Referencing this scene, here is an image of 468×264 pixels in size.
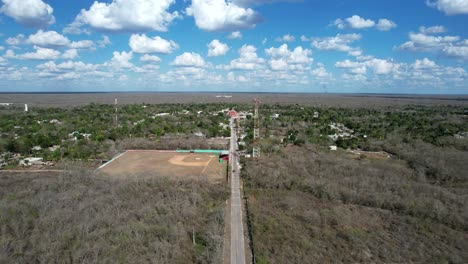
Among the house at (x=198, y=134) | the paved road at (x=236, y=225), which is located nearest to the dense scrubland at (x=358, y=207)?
the paved road at (x=236, y=225)

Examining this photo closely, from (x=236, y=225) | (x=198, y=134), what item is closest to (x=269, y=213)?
(x=236, y=225)

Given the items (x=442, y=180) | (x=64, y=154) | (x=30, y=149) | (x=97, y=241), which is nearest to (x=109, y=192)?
Answer: (x=97, y=241)

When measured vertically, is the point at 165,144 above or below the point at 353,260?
above

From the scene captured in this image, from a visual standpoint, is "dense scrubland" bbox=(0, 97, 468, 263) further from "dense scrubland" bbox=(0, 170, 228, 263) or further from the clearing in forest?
the clearing in forest

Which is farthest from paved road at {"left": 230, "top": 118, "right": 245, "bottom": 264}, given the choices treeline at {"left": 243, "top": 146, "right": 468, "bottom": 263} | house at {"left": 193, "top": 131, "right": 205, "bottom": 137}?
house at {"left": 193, "top": 131, "right": 205, "bottom": 137}

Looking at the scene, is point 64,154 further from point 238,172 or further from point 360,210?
point 360,210

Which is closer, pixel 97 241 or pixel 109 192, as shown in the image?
pixel 97 241

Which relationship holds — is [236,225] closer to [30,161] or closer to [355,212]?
[355,212]
